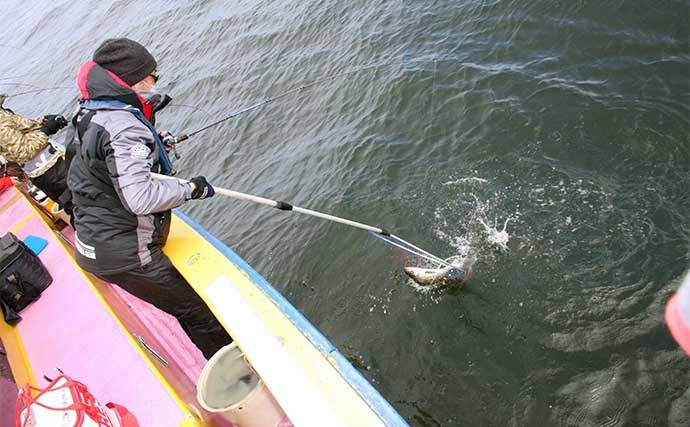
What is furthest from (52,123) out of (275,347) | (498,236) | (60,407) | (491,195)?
(498,236)

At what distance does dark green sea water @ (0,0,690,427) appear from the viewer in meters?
4.79

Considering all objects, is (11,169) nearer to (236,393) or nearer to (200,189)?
(200,189)

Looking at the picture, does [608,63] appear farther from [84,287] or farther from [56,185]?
[56,185]

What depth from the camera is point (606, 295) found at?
5.04 meters

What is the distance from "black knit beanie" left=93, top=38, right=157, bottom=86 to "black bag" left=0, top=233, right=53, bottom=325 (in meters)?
2.94

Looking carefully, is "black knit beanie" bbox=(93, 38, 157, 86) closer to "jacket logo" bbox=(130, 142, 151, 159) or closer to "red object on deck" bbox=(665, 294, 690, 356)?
"jacket logo" bbox=(130, 142, 151, 159)

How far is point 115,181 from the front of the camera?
3.85 meters

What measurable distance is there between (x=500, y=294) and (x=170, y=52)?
705 inches

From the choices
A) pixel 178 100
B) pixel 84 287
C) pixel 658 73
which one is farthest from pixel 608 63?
pixel 178 100

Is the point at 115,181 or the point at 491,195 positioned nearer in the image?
the point at 115,181

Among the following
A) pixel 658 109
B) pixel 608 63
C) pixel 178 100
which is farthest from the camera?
pixel 178 100

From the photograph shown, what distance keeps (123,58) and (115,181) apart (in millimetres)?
1128

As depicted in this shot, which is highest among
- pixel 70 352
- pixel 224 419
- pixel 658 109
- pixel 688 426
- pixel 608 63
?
pixel 70 352

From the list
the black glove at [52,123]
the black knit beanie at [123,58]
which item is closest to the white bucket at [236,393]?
the black knit beanie at [123,58]
